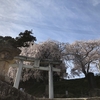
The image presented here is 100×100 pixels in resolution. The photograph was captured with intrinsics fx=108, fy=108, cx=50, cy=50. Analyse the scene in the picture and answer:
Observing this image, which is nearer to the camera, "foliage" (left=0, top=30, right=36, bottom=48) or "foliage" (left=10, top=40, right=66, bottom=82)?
"foliage" (left=10, top=40, right=66, bottom=82)

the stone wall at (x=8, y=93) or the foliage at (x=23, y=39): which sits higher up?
the foliage at (x=23, y=39)

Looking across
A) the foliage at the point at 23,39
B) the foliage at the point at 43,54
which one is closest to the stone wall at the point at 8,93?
the foliage at the point at 43,54

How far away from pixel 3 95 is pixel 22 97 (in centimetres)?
30

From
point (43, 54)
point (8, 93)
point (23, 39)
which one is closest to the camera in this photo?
point (8, 93)

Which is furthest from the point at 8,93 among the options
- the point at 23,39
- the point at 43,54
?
the point at 23,39

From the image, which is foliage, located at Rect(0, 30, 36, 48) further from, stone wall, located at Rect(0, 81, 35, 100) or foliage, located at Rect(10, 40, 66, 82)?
stone wall, located at Rect(0, 81, 35, 100)

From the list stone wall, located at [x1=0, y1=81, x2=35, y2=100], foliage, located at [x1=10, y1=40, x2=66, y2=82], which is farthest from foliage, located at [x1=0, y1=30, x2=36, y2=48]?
stone wall, located at [x1=0, y1=81, x2=35, y2=100]

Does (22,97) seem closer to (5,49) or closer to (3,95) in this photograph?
(3,95)

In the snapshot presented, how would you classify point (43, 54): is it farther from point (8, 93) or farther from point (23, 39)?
point (8, 93)

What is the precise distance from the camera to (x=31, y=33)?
22906mm

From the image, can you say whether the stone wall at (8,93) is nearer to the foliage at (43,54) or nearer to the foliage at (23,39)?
the foliage at (43,54)

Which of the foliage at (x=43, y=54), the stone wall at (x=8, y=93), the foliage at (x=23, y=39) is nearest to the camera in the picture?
the stone wall at (x=8, y=93)

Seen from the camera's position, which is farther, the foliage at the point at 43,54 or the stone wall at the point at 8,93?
the foliage at the point at 43,54

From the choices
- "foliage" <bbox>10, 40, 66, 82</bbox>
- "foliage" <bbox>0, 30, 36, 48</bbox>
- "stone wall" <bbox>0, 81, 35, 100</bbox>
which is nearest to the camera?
"stone wall" <bbox>0, 81, 35, 100</bbox>
